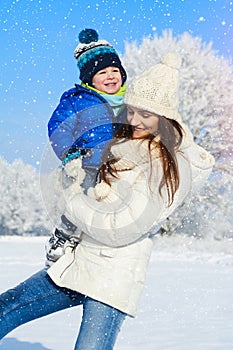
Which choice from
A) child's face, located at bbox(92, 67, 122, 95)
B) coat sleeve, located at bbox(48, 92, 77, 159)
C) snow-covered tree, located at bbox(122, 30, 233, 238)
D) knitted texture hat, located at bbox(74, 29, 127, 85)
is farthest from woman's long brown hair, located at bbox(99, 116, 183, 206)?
snow-covered tree, located at bbox(122, 30, 233, 238)

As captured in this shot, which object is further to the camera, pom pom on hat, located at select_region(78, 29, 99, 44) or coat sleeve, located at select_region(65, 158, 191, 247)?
pom pom on hat, located at select_region(78, 29, 99, 44)

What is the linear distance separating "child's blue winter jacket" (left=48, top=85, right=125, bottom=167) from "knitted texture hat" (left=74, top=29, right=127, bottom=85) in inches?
12.3

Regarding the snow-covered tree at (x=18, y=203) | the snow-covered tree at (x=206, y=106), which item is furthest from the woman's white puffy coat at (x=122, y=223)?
the snow-covered tree at (x=18, y=203)

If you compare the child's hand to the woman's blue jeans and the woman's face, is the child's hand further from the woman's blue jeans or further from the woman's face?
the woman's blue jeans

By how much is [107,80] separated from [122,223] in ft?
2.57

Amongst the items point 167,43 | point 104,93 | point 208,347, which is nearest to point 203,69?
point 167,43

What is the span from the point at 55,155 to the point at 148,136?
1.23 feet

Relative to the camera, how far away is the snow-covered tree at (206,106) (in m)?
18.2

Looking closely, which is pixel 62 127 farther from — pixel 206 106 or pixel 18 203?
pixel 18 203

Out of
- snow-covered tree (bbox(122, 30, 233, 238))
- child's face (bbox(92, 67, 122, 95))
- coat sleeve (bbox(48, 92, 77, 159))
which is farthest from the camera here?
snow-covered tree (bbox(122, 30, 233, 238))

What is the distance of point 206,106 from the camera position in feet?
60.1

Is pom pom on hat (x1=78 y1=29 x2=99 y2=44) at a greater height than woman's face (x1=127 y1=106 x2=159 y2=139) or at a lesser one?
greater

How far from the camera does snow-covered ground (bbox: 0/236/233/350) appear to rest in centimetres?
455

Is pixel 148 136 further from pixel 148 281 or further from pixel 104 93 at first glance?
pixel 148 281
